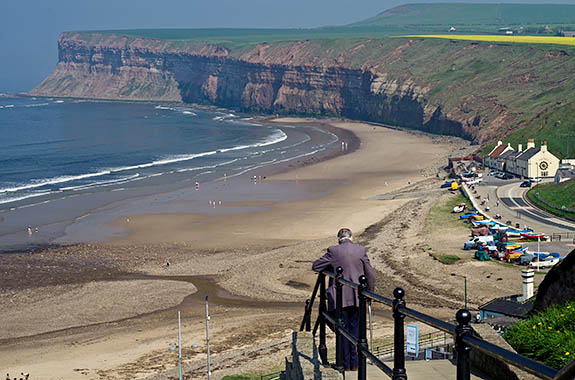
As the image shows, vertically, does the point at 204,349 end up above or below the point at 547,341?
below

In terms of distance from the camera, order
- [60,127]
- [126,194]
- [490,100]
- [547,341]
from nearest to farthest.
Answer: [547,341] < [126,194] < [490,100] < [60,127]

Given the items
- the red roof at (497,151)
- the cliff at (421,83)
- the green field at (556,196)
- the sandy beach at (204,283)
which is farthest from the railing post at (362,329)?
the cliff at (421,83)

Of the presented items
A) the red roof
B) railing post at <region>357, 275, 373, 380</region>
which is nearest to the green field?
the red roof

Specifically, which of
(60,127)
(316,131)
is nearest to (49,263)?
(316,131)

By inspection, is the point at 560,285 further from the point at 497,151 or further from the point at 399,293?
the point at 497,151

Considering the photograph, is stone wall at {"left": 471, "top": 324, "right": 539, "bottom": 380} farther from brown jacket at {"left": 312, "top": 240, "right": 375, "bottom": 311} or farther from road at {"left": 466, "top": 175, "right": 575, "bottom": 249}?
road at {"left": 466, "top": 175, "right": 575, "bottom": 249}

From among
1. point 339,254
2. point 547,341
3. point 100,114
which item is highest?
point 339,254

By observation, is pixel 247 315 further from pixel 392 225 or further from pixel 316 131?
pixel 316 131

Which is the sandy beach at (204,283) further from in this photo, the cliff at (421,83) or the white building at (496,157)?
the cliff at (421,83)
